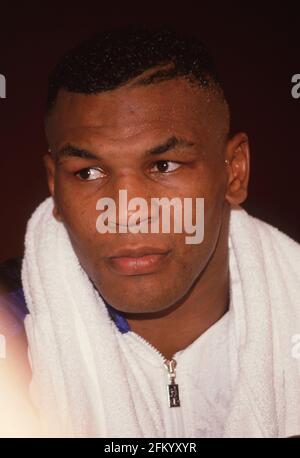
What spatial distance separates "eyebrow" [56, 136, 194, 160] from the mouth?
14 cm

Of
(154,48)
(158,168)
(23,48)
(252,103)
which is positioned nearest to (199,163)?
(158,168)

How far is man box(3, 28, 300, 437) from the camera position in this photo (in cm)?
78

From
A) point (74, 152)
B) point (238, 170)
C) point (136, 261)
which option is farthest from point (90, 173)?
point (238, 170)

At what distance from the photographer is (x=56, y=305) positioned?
2.89 feet

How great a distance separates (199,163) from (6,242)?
0.47 metres

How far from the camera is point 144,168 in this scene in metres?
0.78

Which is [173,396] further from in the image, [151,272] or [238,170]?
[238,170]

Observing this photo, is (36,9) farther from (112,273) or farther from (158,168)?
(112,273)

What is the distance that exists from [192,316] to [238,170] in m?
0.27

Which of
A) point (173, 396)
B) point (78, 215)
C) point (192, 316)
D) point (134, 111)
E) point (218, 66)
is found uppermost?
point (218, 66)

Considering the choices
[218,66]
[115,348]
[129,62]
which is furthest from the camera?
[218,66]

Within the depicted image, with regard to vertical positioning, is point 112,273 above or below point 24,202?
below

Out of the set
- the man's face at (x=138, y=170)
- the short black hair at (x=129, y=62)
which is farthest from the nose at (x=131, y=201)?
the short black hair at (x=129, y=62)

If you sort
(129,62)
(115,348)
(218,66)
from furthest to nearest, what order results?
(218,66)
(115,348)
(129,62)
